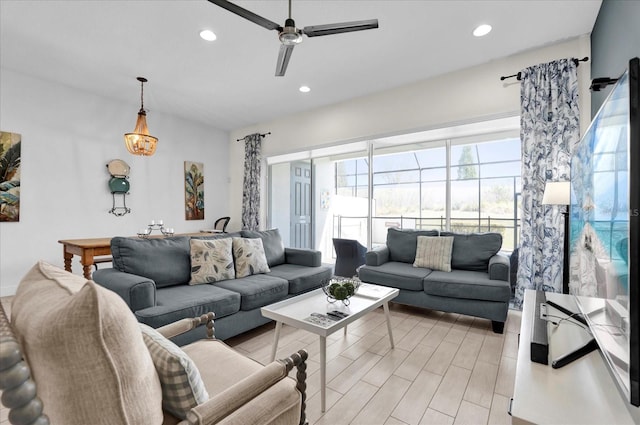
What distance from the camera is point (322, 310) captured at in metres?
2.13

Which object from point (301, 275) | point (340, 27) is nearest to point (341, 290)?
point (301, 275)

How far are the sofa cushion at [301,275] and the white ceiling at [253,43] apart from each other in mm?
2362

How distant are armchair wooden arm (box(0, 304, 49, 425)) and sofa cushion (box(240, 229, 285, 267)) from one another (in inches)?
114

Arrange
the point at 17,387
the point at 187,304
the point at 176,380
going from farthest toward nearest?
the point at 187,304
the point at 176,380
the point at 17,387

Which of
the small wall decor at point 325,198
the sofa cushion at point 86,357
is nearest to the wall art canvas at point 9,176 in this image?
the sofa cushion at point 86,357

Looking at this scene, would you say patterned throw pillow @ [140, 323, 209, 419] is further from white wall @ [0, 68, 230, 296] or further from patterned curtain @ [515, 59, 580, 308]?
white wall @ [0, 68, 230, 296]

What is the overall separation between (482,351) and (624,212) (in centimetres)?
190

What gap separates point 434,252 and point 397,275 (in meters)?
0.55

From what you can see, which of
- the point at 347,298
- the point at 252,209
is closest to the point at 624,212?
the point at 347,298

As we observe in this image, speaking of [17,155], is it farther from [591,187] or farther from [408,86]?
[591,187]

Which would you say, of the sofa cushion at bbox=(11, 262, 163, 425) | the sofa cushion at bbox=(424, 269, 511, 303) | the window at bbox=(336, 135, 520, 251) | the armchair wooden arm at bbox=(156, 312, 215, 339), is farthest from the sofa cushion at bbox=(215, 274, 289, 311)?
the window at bbox=(336, 135, 520, 251)

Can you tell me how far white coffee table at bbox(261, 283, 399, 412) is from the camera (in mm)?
A: 1736

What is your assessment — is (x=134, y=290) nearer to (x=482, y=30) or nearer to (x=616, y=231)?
(x=616, y=231)

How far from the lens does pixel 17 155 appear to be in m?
3.77
